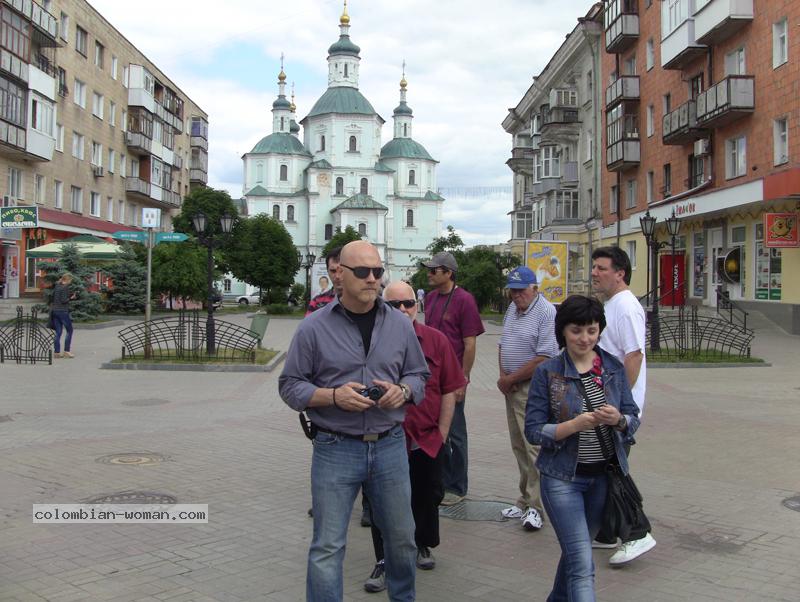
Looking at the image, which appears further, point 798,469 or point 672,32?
point 672,32

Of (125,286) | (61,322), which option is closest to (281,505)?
(61,322)

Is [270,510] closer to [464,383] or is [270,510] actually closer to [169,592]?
[169,592]

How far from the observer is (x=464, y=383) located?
4953mm

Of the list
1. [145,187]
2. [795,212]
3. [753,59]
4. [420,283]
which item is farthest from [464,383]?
[145,187]

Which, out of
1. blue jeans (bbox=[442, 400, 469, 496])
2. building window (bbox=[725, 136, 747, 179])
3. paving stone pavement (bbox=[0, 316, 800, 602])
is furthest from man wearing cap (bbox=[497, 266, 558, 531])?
building window (bbox=[725, 136, 747, 179])

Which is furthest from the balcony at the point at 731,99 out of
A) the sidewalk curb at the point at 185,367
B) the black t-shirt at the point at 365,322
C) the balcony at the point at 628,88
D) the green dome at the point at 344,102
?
the green dome at the point at 344,102

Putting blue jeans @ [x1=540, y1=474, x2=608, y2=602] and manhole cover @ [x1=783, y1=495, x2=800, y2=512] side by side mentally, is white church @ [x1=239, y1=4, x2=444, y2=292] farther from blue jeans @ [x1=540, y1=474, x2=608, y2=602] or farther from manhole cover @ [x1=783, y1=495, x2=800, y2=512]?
blue jeans @ [x1=540, y1=474, x2=608, y2=602]

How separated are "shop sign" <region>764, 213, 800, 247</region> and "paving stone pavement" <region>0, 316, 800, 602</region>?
44.5 feet

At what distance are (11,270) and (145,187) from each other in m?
16.8

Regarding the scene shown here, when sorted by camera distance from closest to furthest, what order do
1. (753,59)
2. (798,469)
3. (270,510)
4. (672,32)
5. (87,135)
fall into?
(270,510) → (798,469) → (753,59) → (672,32) → (87,135)

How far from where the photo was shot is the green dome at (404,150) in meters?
110

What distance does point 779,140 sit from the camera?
25953 millimetres

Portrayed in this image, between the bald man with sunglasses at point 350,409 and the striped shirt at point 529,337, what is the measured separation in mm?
2260

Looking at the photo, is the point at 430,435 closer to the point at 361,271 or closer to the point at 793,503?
the point at 361,271
